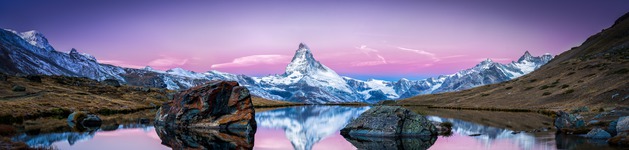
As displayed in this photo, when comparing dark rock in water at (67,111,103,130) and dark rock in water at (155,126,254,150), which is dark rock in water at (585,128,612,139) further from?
dark rock in water at (67,111,103,130)

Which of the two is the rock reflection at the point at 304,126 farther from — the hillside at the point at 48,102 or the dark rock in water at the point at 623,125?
the hillside at the point at 48,102

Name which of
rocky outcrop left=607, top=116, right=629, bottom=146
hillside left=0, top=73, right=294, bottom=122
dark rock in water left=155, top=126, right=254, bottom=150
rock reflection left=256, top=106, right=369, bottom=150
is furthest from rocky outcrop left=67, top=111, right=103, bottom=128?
rocky outcrop left=607, top=116, right=629, bottom=146

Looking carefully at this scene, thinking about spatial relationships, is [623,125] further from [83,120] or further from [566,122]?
[83,120]

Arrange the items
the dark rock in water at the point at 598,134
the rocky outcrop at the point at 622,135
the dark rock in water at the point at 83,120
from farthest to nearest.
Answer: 1. the dark rock in water at the point at 83,120
2. the dark rock in water at the point at 598,134
3. the rocky outcrop at the point at 622,135

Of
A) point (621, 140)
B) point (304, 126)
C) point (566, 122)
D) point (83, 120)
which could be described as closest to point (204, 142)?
point (83, 120)

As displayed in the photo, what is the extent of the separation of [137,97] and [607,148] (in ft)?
434

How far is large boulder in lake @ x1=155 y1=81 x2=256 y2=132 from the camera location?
66062 mm

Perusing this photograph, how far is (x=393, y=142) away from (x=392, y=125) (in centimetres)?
651

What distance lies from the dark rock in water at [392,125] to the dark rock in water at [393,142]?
1513 millimetres

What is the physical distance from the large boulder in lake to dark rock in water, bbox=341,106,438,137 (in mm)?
18538

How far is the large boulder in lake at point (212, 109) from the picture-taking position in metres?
66.1

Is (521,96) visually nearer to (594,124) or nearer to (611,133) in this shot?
(594,124)

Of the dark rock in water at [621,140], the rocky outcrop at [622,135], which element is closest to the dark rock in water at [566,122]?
the rocky outcrop at [622,135]

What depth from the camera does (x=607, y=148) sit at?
36656 millimetres
